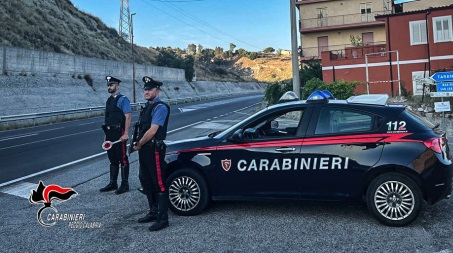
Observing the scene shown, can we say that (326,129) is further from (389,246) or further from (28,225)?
(28,225)

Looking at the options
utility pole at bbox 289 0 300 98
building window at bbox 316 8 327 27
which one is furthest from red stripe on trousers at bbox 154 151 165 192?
building window at bbox 316 8 327 27

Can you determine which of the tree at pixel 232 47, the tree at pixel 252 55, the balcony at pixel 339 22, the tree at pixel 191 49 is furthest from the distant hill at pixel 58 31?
the tree at pixel 232 47

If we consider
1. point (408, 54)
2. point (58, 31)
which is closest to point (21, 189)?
point (408, 54)

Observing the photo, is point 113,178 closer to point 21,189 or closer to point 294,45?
point 21,189

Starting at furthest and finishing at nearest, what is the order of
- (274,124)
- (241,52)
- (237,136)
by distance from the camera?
1. (241,52)
2. (274,124)
3. (237,136)

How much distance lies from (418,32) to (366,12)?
14.9m

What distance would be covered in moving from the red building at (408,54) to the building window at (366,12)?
12802 millimetres

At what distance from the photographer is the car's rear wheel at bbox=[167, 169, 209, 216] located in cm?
514

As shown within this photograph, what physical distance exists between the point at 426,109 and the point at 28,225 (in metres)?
15.4

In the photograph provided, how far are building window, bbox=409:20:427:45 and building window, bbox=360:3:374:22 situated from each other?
46.1 ft

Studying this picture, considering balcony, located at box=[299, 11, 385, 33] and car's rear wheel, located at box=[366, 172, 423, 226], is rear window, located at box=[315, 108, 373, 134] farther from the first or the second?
balcony, located at box=[299, 11, 385, 33]

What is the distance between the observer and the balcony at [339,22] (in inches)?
1480

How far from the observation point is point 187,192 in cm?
519

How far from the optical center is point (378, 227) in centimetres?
457
